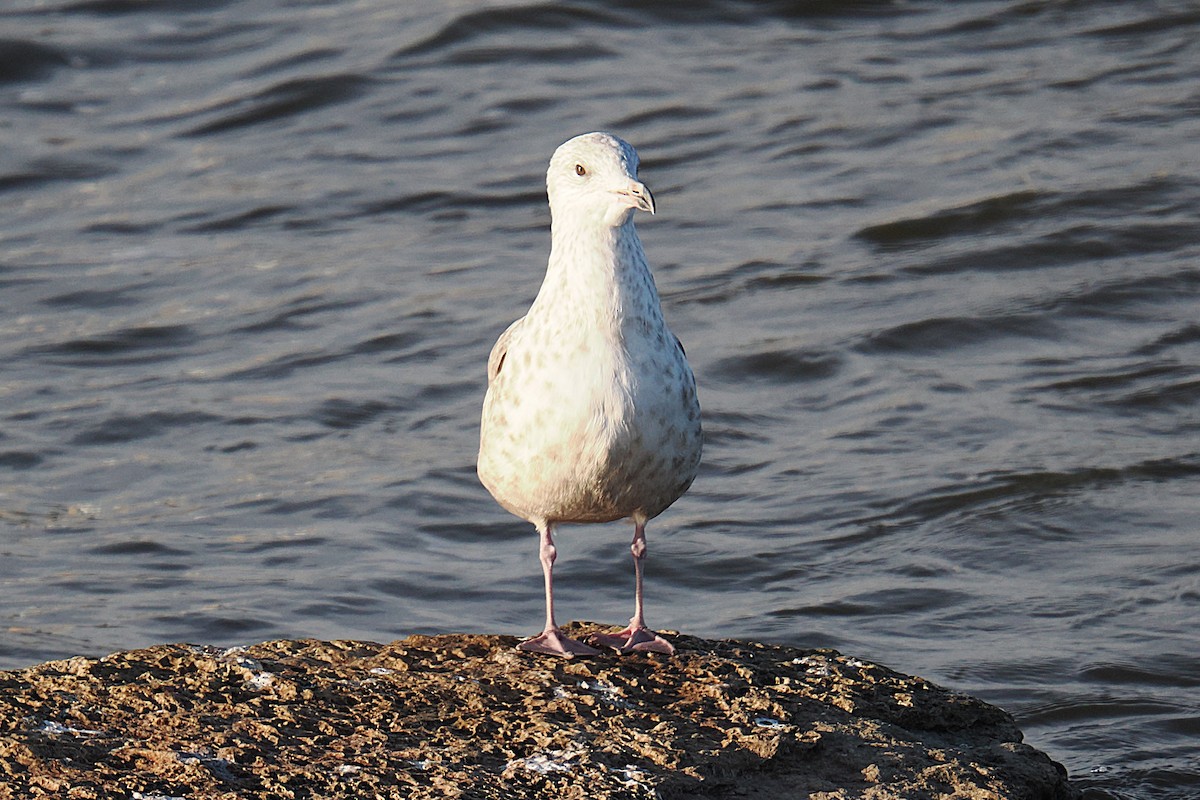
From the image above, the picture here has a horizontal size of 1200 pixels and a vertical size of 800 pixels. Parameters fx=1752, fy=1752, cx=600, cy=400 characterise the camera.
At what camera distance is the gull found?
5.06 metres

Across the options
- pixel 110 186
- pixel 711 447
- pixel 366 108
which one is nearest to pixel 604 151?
pixel 711 447

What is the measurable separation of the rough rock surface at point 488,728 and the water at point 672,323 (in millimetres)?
1452

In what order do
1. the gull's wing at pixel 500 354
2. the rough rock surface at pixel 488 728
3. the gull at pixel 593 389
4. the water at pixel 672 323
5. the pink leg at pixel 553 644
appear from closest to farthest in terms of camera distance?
the rough rock surface at pixel 488 728 < the gull at pixel 593 389 < the pink leg at pixel 553 644 < the gull's wing at pixel 500 354 < the water at pixel 672 323

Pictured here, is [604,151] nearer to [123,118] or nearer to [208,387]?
[208,387]

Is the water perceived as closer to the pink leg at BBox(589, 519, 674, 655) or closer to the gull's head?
the pink leg at BBox(589, 519, 674, 655)

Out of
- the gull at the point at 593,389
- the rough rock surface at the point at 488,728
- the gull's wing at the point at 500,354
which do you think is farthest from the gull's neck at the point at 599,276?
the rough rock surface at the point at 488,728

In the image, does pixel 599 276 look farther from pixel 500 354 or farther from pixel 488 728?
pixel 488 728

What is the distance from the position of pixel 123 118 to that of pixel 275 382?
214 inches

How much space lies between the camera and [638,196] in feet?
17.0

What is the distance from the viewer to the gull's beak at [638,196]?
5145 millimetres

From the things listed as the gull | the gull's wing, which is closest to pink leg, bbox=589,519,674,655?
the gull

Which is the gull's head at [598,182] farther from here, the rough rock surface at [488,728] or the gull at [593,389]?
the rough rock surface at [488,728]

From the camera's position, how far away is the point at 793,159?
43.2 ft

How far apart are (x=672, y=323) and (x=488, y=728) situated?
655cm
